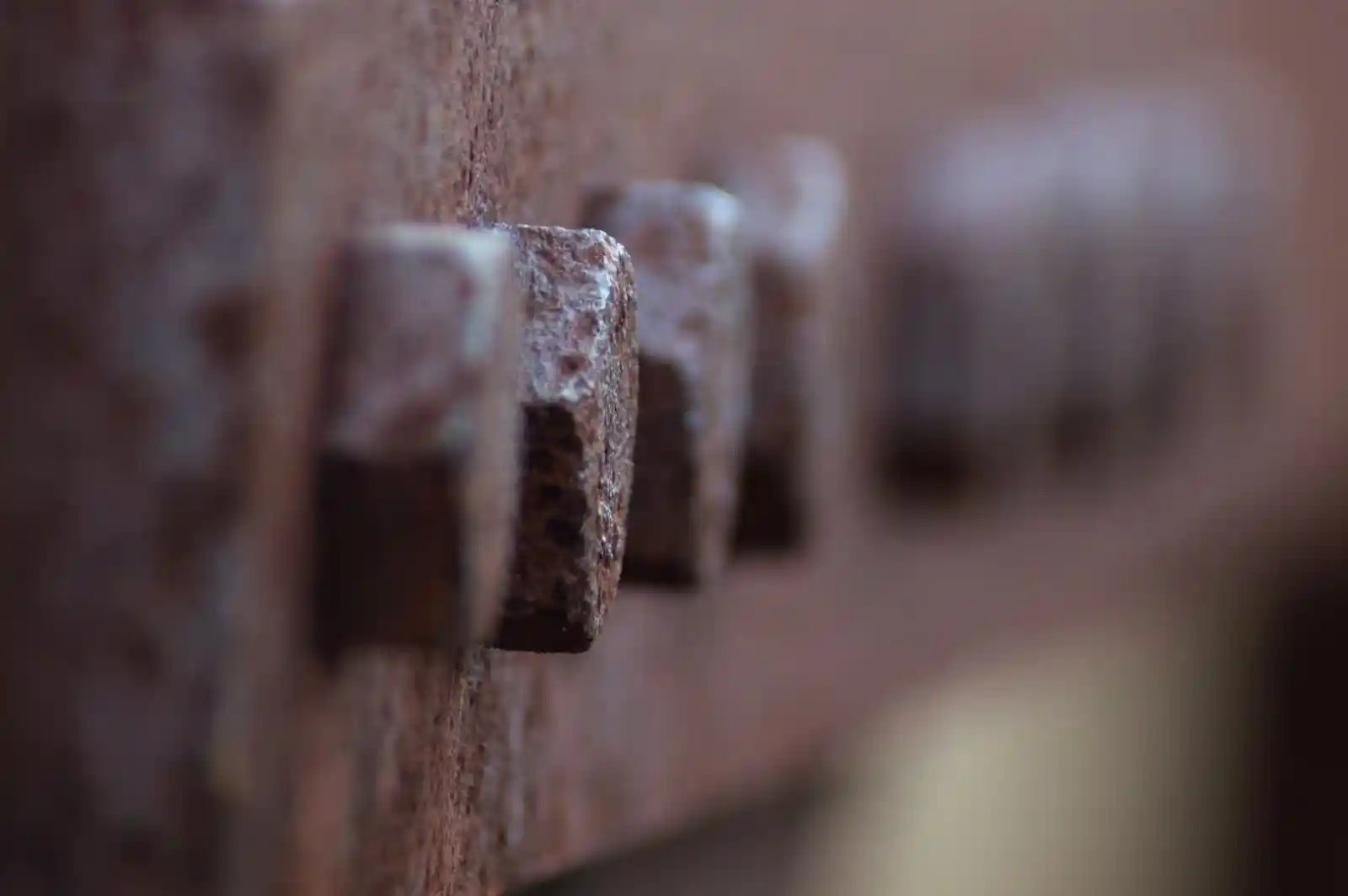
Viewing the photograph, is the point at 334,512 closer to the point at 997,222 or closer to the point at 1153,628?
the point at 997,222

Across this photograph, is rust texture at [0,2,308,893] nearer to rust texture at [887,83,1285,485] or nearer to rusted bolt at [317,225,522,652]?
rusted bolt at [317,225,522,652]

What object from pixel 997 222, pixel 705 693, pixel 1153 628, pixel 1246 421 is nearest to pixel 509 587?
pixel 705 693

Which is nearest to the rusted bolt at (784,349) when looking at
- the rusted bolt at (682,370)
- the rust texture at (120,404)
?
the rusted bolt at (682,370)

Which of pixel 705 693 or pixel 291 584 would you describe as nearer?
pixel 291 584

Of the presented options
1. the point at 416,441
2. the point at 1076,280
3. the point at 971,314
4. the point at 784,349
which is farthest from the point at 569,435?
the point at 1076,280

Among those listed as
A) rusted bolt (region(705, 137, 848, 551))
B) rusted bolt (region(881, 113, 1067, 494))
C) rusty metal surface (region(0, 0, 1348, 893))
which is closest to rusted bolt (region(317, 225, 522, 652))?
rusty metal surface (region(0, 0, 1348, 893))

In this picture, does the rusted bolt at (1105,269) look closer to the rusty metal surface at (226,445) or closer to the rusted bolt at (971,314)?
the rusted bolt at (971,314)

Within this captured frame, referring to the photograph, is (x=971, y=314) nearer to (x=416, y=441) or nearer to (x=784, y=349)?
(x=784, y=349)
